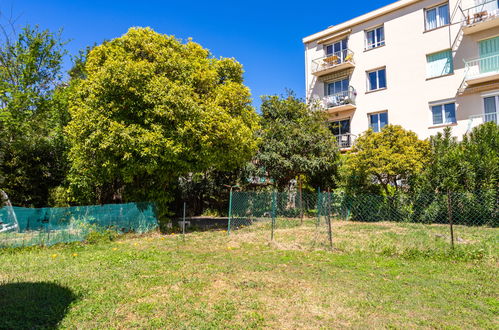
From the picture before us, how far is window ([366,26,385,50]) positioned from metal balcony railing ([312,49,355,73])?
133cm

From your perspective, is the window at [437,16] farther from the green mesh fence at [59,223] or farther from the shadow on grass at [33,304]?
the shadow on grass at [33,304]

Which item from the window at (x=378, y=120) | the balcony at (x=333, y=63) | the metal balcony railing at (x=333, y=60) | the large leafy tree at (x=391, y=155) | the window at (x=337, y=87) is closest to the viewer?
the large leafy tree at (x=391, y=155)

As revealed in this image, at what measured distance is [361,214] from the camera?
1717 centimetres

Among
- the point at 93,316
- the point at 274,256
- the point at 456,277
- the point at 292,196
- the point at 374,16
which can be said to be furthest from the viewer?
the point at 374,16

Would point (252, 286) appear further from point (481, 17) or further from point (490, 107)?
point (481, 17)

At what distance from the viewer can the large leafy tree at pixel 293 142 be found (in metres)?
17.4

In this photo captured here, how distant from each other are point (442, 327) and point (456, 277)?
2646 mm

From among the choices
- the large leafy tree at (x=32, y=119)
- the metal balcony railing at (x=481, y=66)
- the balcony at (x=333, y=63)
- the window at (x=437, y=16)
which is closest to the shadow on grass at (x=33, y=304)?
the large leafy tree at (x=32, y=119)

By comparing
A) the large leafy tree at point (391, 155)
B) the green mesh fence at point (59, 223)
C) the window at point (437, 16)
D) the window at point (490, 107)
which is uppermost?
the window at point (437, 16)

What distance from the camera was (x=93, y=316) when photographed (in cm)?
439

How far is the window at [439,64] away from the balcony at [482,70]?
98 centimetres

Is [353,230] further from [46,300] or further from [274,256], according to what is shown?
[46,300]

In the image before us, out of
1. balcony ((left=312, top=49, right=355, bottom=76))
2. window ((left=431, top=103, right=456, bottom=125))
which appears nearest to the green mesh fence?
balcony ((left=312, top=49, right=355, bottom=76))

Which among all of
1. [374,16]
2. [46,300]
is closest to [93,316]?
[46,300]
